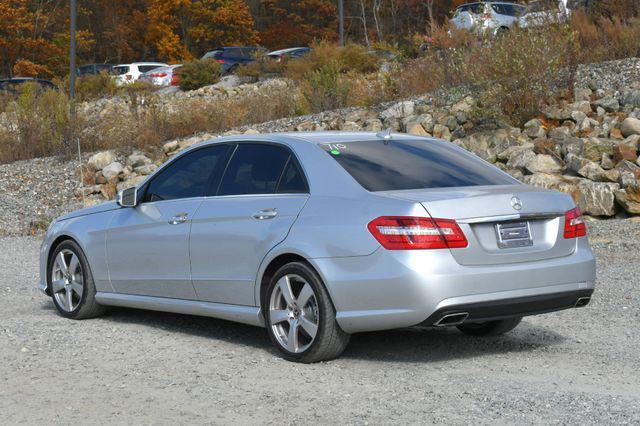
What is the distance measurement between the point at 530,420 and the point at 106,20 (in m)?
56.6

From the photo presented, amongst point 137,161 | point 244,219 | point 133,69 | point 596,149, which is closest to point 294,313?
point 244,219

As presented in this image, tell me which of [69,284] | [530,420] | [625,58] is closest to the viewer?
[530,420]

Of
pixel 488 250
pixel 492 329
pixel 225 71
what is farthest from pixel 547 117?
pixel 225 71

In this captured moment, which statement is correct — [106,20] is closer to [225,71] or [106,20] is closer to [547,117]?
[225,71]

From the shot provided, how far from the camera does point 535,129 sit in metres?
17.6

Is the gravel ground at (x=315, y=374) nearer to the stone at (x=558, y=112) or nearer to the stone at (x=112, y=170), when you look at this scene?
the stone at (x=558, y=112)

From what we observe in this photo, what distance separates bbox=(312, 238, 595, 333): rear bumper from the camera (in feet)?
20.8

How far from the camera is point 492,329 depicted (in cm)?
780

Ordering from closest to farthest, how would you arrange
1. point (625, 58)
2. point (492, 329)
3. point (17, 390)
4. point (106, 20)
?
point (17, 390) < point (492, 329) < point (625, 58) < point (106, 20)

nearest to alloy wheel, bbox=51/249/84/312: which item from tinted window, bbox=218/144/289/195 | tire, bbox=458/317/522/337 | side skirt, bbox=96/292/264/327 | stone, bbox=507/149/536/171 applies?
side skirt, bbox=96/292/264/327

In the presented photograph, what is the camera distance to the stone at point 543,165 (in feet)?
52.1

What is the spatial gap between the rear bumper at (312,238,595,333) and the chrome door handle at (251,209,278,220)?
58 cm

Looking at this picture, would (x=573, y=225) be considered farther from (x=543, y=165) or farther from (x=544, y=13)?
(x=544, y=13)

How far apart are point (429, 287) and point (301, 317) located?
0.98 m
